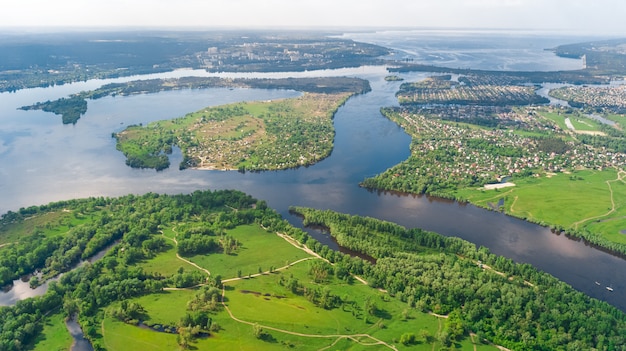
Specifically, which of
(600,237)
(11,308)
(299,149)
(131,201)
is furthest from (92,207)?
(600,237)

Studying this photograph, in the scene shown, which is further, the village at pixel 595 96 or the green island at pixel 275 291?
the village at pixel 595 96

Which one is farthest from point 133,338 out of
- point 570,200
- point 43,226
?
point 570,200

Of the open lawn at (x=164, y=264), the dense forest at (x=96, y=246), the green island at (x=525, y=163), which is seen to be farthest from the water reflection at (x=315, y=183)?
the open lawn at (x=164, y=264)

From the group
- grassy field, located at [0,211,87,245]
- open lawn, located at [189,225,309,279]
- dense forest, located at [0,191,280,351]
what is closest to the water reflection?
dense forest, located at [0,191,280,351]

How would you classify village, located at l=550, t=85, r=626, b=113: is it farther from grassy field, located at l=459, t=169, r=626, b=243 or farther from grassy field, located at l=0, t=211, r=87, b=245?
grassy field, located at l=0, t=211, r=87, b=245

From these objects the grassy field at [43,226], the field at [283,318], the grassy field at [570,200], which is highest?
the grassy field at [570,200]

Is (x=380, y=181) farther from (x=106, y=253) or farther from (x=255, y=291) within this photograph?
(x=106, y=253)

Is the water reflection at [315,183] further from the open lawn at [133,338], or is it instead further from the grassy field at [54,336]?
the grassy field at [54,336]
